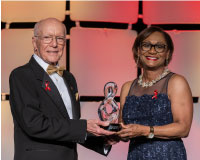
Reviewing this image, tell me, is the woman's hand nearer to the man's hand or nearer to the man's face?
the man's hand

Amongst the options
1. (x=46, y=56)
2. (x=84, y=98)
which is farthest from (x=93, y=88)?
(x=46, y=56)

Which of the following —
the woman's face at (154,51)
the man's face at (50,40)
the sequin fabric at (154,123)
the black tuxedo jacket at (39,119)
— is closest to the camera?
the black tuxedo jacket at (39,119)

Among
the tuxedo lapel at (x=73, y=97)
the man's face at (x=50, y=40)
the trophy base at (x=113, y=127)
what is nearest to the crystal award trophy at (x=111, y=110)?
the trophy base at (x=113, y=127)

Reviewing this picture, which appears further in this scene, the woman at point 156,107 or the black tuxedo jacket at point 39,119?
the woman at point 156,107

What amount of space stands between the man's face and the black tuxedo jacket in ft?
0.35

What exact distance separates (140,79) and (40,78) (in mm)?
822

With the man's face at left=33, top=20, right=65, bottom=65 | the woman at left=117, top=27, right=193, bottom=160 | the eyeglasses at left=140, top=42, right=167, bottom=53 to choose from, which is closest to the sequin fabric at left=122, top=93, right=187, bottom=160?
the woman at left=117, top=27, right=193, bottom=160

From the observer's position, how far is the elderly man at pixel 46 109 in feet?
7.98

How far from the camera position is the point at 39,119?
7.91 ft

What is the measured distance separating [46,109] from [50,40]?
448 mm

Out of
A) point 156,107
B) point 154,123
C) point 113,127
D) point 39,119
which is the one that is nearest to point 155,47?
point 156,107

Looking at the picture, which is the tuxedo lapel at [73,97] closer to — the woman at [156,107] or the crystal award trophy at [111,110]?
the crystal award trophy at [111,110]

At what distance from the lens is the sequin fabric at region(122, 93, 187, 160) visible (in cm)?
276

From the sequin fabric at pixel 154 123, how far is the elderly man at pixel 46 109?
38cm
